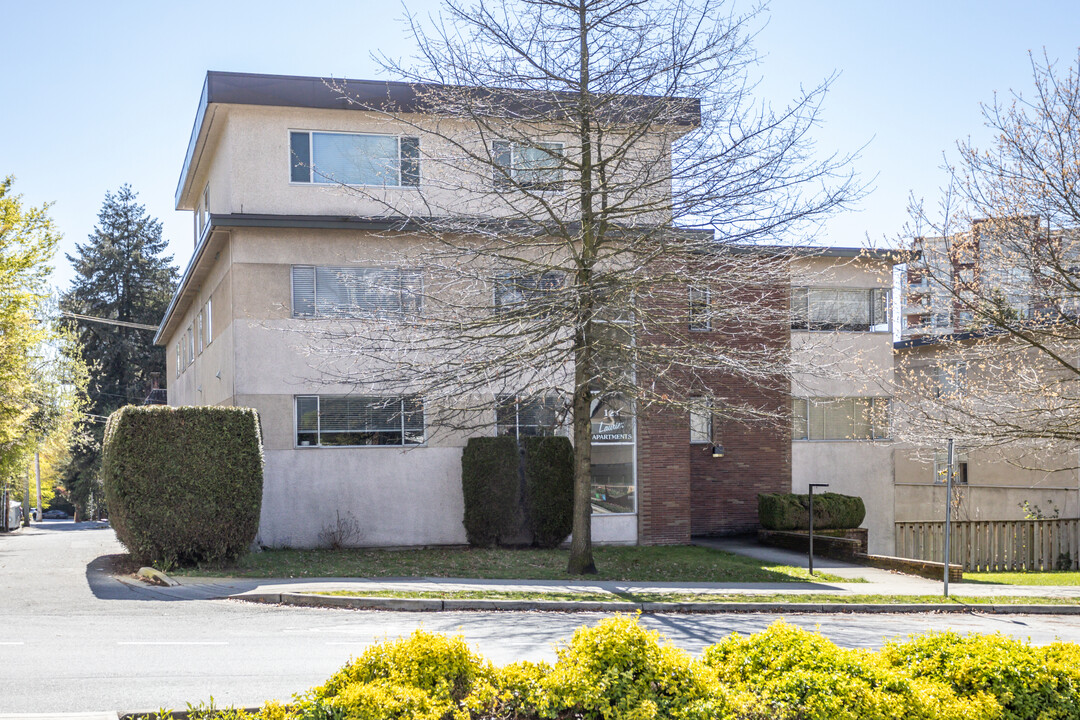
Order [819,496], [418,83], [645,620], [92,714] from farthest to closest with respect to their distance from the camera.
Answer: [819,496], [418,83], [645,620], [92,714]

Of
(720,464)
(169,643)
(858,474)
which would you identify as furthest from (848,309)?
(169,643)

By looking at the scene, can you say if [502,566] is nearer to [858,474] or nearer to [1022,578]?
[1022,578]

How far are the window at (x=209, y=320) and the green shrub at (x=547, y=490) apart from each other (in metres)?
8.33

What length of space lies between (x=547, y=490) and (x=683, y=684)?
46.9ft

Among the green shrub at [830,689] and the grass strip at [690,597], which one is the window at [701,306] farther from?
the green shrub at [830,689]

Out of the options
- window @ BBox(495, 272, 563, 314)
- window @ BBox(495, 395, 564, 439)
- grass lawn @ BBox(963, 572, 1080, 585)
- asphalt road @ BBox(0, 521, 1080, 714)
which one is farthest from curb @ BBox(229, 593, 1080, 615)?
window @ BBox(495, 395, 564, 439)

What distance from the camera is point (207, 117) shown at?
66.1ft

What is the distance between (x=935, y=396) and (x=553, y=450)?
24.5 feet

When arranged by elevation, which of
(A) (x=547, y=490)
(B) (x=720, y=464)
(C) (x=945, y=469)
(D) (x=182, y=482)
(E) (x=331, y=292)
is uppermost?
(E) (x=331, y=292)

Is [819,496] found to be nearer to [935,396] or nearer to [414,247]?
[935,396]

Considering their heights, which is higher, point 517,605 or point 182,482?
point 182,482

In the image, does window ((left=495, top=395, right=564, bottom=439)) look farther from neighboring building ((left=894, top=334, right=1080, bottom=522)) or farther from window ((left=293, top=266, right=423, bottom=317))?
neighboring building ((left=894, top=334, right=1080, bottom=522))

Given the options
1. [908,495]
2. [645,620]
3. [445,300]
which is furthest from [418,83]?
[908,495]

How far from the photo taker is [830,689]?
17.6 ft
